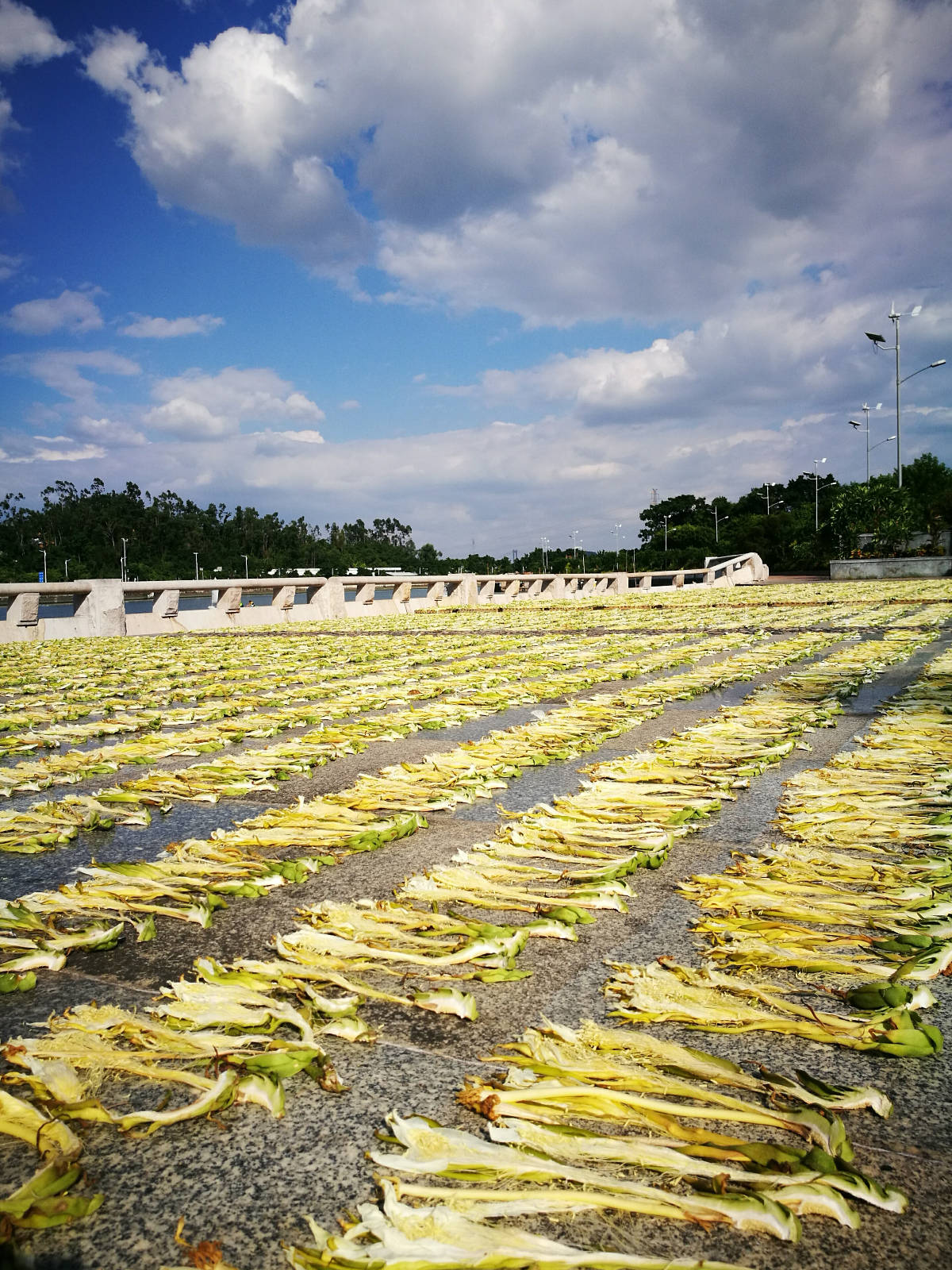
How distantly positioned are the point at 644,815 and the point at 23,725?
5596 mm

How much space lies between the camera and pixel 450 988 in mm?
2094

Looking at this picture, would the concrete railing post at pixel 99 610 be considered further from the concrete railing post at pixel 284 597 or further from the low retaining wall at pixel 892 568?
the low retaining wall at pixel 892 568

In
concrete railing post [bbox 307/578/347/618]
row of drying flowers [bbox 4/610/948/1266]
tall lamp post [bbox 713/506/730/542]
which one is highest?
tall lamp post [bbox 713/506/730/542]

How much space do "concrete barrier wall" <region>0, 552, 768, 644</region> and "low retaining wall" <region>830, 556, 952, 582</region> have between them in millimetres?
15850

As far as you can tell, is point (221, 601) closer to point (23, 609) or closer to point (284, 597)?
point (284, 597)

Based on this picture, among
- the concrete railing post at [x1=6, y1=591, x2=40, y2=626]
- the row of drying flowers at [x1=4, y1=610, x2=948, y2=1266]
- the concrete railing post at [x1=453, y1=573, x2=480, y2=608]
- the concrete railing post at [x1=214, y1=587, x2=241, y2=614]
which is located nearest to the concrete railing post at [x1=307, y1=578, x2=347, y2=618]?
the concrete railing post at [x1=214, y1=587, x2=241, y2=614]

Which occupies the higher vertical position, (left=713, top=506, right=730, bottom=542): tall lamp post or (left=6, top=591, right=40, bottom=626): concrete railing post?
(left=713, top=506, right=730, bottom=542): tall lamp post

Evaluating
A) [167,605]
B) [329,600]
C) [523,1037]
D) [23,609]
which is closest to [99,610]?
[23,609]

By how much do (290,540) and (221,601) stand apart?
142176 millimetres

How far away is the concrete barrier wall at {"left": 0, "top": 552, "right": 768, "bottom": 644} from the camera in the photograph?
19.4 m

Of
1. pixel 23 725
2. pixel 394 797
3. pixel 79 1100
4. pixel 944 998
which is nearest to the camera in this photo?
pixel 79 1100

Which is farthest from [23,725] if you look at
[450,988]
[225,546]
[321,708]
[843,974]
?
[225,546]

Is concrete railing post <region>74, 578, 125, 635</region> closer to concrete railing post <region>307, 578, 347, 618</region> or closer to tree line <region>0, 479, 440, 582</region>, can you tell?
concrete railing post <region>307, 578, 347, 618</region>

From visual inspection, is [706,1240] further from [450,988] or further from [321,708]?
[321,708]
